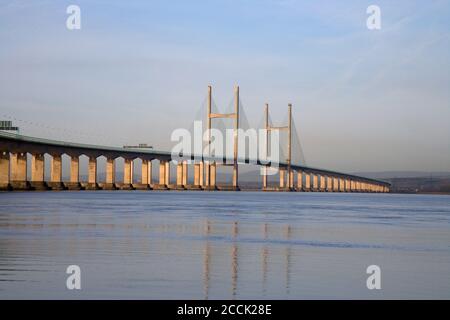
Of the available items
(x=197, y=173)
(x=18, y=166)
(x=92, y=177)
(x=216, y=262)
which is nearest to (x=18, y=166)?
(x=18, y=166)

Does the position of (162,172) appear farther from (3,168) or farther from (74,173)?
(3,168)

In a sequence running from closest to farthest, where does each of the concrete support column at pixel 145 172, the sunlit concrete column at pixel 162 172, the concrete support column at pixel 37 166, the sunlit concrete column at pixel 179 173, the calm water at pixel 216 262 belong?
the calm water at pixel 216 262
the concrete support column at pixel 37 166
the concrete support column at pixel 145 172
the sunlit concrete column at pixel 179 173
the sunlit concrete column at pixel 162 172

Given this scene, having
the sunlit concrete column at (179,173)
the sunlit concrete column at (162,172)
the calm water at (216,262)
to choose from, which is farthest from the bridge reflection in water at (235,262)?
the sunlit concrete column at (162,172)

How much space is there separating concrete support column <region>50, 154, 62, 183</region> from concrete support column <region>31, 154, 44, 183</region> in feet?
11.3

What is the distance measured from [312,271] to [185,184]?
11207 cm

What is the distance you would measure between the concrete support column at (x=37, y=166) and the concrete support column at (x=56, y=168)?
345cm

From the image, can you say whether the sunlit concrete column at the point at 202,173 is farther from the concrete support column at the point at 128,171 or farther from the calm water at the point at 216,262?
the calm water at the point at 216,262

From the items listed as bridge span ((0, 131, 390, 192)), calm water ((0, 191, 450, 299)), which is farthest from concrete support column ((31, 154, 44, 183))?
calm water ((0, 191, 450, 299))

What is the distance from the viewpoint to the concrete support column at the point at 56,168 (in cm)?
9631

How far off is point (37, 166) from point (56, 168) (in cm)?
501

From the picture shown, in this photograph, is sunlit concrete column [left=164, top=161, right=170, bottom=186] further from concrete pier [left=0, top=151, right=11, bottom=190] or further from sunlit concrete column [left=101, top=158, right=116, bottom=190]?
concrete pier [left=0, top=151, right=11, bottom=190]

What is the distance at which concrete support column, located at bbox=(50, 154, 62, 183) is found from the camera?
96.3 m
